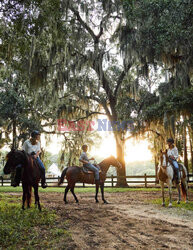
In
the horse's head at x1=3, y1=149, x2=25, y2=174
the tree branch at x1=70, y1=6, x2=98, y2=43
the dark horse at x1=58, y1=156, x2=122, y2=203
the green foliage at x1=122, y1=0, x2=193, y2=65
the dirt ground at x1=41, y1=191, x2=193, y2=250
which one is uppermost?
the tree branch at x1=70, y1=6, x2=98, y2=43

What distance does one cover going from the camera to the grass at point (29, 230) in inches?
144

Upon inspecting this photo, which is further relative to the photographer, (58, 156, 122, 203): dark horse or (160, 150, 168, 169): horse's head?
(58, 156, 122, 203): dark horse

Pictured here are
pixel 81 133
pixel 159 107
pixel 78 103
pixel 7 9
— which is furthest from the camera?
pixel 81 133

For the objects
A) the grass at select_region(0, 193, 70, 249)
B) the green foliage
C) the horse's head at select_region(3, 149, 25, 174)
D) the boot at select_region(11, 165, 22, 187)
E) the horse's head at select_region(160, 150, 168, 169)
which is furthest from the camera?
the green foliage

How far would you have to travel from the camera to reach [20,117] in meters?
19.2

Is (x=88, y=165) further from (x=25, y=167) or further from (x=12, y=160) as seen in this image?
(x=12, y=160)

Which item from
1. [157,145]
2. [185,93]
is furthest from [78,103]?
[185,93]

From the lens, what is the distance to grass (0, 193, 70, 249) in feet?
12.0

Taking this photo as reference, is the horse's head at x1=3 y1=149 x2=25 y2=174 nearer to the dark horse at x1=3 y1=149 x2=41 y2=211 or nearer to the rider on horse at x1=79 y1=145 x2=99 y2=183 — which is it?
the dark horse at x1=3 y1=149 x2=41 y2=211

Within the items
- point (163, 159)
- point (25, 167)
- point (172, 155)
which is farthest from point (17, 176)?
point (172, 155)

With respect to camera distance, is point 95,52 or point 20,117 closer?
point 95,52

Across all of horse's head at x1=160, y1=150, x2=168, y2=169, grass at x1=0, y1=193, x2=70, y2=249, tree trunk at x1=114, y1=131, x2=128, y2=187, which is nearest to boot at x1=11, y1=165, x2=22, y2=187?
grass at x1=0, y1=193, x2=70, y2=249

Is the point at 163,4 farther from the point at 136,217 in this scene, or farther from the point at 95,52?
the point at 136,217

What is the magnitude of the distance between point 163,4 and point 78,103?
9.57 metres
